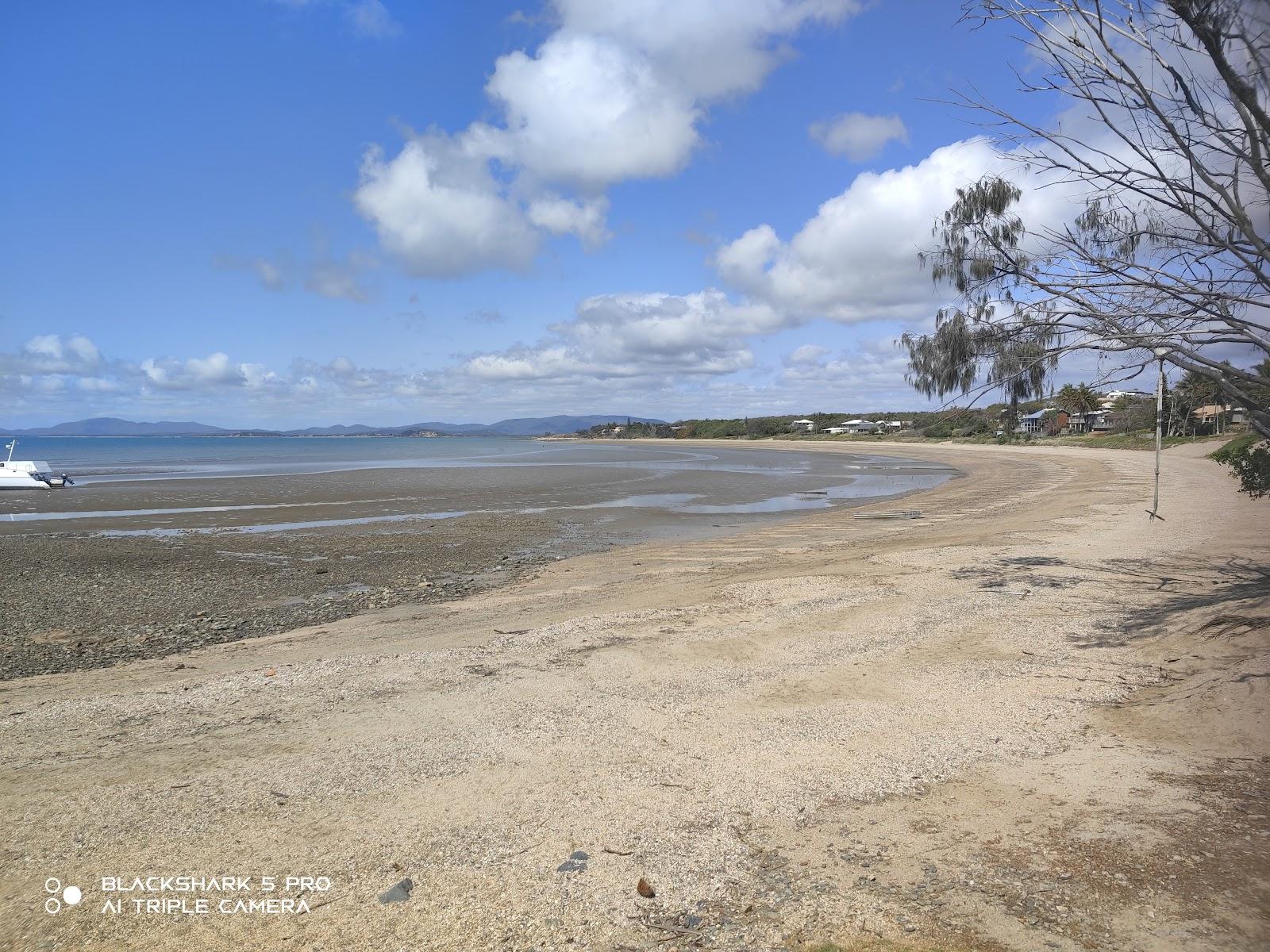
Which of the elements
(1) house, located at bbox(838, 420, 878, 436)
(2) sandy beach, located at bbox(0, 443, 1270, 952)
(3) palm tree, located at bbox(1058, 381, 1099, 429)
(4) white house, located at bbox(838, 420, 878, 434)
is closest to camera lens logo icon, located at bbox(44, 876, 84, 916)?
(2) sandy beach, located at bbox(0, 443, 1270, 952)

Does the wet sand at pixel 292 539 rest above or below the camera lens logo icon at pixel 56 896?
below

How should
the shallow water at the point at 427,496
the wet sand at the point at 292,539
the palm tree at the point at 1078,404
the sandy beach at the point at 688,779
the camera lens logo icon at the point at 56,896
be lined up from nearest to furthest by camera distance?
the sandy beach at the point at 688,779
the camera lens logo icon at the point at 56,896
the wet sand at the point at 292,539
the shallow water at the point at 427,496
the palm tree at the point at 1078,404

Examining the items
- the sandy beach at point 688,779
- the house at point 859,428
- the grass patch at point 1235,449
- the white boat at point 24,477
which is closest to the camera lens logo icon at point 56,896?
the sandy beach at point 688,779

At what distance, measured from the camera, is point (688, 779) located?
492 centimetres

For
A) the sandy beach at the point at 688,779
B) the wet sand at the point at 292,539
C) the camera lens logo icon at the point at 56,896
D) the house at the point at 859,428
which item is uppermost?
the house at the point at 859,428

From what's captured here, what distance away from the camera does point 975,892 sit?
3.55m

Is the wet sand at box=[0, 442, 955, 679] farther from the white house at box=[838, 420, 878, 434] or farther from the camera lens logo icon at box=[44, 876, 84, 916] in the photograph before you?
the white house at box=[838, 420, 878, 434]

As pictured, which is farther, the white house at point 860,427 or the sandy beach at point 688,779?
the white house at point 860,427

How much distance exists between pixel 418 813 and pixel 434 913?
998 millimetres

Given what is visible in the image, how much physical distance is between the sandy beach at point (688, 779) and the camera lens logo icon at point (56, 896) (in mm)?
47

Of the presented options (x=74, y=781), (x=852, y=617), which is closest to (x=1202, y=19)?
(x=852, y=617)

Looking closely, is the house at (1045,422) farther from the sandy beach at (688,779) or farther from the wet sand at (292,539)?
the sandy beach at (688,779)

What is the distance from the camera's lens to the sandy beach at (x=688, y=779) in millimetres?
3494

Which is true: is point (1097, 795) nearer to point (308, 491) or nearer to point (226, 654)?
point (226, 654)
